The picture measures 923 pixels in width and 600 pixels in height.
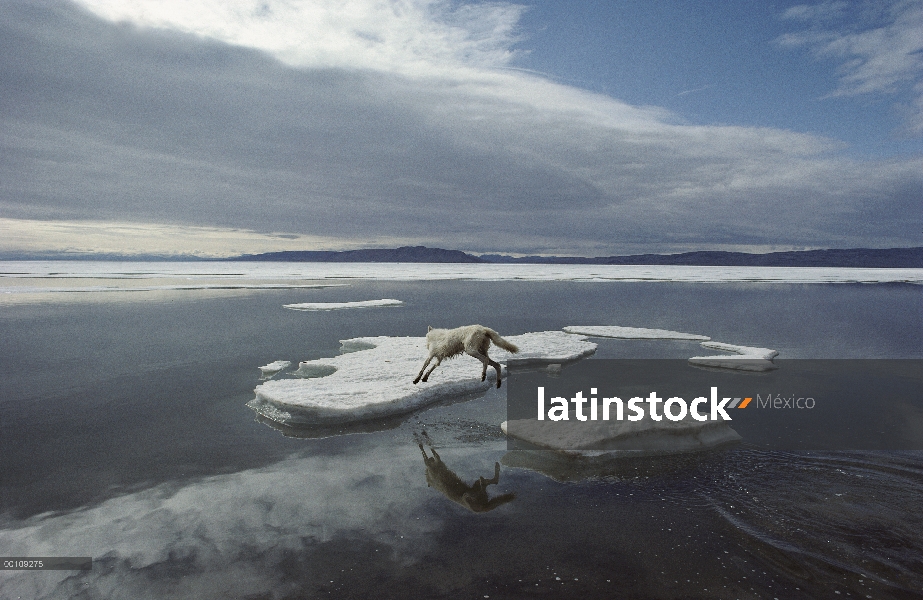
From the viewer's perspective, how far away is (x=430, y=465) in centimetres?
694

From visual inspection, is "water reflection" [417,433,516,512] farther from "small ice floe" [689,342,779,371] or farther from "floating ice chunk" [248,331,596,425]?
"small ice floe" [689,342,779,371]

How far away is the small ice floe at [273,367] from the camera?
11924mm

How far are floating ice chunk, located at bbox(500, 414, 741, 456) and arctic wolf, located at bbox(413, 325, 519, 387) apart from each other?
1.08 meters

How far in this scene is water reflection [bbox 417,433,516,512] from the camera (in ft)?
19.4

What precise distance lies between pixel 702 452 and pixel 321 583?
5.44 metres

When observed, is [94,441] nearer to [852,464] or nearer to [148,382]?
[148,382]

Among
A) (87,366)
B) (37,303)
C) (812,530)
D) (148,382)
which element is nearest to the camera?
(812,530)

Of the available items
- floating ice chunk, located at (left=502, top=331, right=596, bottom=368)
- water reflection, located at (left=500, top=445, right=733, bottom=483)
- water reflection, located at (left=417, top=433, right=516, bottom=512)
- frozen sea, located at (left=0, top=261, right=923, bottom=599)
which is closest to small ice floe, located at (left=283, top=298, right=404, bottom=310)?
floating ice chunk, located at (left=502, top=331, right=596, bottom=368)

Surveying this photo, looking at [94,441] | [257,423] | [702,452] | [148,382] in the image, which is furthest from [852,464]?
[148,382]

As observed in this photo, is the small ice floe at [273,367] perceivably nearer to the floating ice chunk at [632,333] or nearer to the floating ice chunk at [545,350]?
the floating ice chunk at [545,350]

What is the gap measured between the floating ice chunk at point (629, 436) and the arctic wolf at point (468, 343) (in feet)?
3.53

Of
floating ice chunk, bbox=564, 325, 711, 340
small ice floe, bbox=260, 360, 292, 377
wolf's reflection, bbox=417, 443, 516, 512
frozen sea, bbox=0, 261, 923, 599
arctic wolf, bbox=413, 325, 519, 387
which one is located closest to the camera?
frozen sea, bbox=0, 261, 923, 599

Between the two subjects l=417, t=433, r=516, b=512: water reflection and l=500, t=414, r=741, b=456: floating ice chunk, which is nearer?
l=417, t=433, r=516, b=512: water reflection

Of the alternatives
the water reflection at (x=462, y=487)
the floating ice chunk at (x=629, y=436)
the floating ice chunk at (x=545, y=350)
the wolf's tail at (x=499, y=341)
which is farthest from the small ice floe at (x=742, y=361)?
the water reflection at (x=462, y=487)
